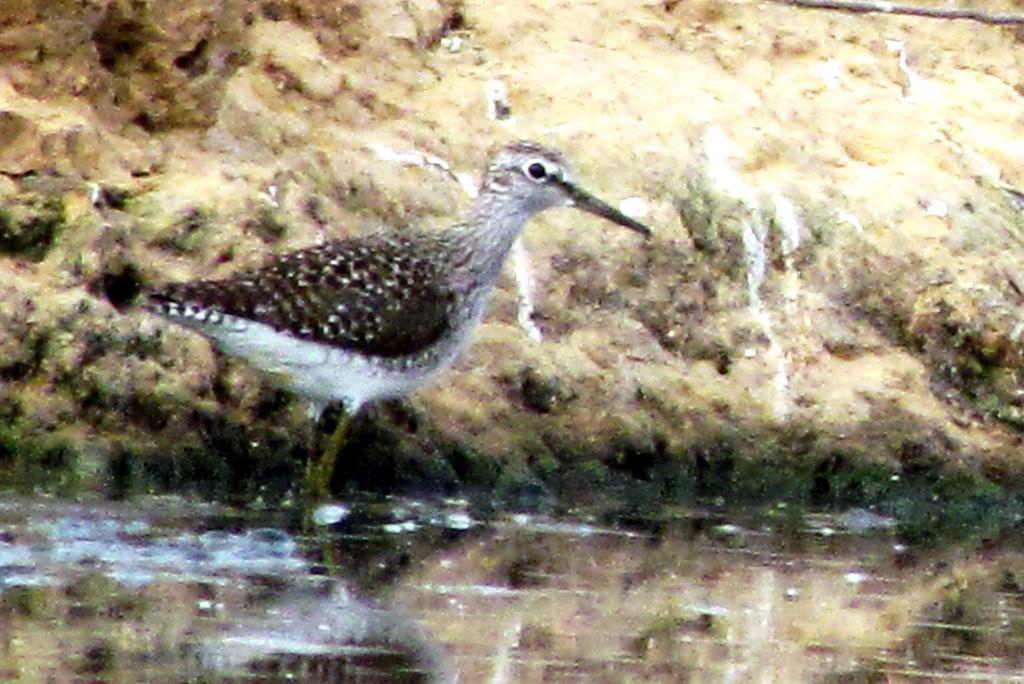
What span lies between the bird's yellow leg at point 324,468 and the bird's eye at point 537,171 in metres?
1.30

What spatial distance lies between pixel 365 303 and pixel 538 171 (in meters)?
1.01

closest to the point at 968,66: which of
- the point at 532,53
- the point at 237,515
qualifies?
the point at 532,53

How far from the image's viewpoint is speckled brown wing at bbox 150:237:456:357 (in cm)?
945

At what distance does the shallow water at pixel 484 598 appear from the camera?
7.18m

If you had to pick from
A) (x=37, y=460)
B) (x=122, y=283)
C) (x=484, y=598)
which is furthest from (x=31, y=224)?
(x=484, y=598)

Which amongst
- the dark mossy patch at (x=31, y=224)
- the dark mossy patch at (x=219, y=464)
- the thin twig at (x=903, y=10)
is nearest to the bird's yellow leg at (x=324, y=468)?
the dark mossy patch at (x=219, y=464)

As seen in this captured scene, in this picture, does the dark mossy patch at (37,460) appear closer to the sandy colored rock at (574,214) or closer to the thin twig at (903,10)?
the sandy colored rock at (574,214)

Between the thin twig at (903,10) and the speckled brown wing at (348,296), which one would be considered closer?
the speckled brown wing at (348,296)

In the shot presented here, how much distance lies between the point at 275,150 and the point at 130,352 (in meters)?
1.25

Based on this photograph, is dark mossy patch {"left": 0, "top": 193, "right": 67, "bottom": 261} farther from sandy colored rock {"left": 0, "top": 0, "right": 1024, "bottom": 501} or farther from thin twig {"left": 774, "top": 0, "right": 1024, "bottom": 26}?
thin twig {"left": 774, "top": 0, "right": 1024, "bottom": 26}

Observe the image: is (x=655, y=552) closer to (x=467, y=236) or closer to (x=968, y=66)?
(x=467, y=236)

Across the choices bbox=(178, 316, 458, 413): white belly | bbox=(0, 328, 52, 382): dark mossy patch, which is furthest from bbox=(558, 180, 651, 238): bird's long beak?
bbox=(0, 328, 52, 382): dark mossy patch

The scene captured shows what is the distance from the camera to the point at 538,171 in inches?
412

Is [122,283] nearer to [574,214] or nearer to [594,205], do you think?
[594,205]
